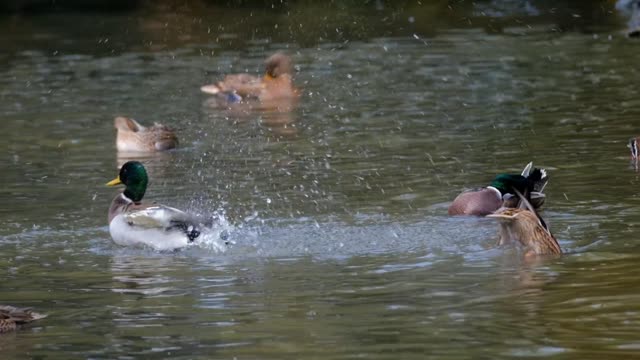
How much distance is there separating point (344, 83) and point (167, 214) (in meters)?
9.40

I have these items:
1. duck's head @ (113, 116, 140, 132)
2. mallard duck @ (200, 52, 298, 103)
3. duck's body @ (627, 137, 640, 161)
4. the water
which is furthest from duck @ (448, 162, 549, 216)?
mallard duck @ (200, 52, 298, 103)

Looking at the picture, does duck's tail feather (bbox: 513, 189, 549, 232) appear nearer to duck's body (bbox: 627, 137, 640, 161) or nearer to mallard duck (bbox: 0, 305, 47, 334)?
duck's body (bbox: 627, 137, 640, 161)

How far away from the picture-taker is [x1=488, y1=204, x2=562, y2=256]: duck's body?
34.1 ft

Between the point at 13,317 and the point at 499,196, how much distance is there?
4.68 metres

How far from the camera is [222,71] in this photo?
22.8 m

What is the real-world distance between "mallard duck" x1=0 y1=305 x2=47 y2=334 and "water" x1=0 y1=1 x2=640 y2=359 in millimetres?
70

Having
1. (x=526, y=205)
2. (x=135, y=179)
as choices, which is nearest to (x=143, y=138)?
(x=135, y=179)

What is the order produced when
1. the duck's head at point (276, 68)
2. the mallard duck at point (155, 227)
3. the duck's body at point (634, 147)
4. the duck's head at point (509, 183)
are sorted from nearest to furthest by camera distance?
the mallard duck at point (155, 227) < the duck's head at point (509, 183) < the duck's body at point (634, 147) < the duck's head at point (276, 68)

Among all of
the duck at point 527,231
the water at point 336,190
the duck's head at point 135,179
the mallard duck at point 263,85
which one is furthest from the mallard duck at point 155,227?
the mallard duck at point 263,85

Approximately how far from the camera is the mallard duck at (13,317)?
8578 mm

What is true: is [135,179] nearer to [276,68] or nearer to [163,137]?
[163,137]

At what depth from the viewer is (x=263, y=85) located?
20.7m

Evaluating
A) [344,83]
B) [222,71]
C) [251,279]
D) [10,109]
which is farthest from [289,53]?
[251,279]

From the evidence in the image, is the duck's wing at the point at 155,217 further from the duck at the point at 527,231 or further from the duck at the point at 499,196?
the duck at the point at 527,231
